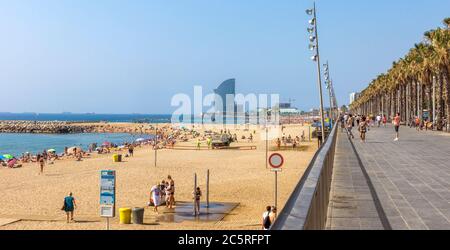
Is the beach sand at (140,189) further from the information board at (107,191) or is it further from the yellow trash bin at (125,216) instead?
the information board at (107,191)

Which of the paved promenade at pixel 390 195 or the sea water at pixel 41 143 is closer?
the paved promenade at pixel 390 195

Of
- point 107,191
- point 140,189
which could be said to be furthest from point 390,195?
point 140,189

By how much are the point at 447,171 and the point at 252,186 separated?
14.7 metres

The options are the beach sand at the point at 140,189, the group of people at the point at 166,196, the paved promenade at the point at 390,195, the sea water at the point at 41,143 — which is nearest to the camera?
the paved promenade at the point at 390,195

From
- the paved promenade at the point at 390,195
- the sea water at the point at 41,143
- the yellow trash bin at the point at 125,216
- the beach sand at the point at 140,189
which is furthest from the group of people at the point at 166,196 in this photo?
the sea water at the point at 41,143

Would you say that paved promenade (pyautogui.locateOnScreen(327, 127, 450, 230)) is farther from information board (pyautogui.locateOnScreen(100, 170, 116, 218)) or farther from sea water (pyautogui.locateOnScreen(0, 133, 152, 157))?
sea water (pyautogui.locateOnScreen(0, 133, 152, 157))

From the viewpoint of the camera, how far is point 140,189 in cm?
2639

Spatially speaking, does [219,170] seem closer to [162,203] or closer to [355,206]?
[162,203]

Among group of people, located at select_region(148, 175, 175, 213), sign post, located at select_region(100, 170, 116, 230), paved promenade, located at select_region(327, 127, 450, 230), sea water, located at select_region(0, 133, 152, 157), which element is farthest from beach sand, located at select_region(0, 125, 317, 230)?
sea water, located at select_region(0, 133, 152, 157)

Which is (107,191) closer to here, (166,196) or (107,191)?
(107,191)

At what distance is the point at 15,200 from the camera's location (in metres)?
24.3

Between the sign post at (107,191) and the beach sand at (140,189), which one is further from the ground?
the sign post at (107,191)

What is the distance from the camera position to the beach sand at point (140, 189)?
58.0 ft
